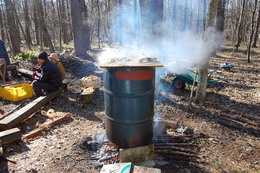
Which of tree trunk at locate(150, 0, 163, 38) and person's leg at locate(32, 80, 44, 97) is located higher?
tree trunk at locate(150, 0, 163, 38)

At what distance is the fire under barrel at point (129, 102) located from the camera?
2818mm

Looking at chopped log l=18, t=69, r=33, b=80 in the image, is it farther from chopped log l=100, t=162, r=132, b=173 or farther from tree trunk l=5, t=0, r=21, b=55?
chopped log l=100, t=162, r=132, b=173

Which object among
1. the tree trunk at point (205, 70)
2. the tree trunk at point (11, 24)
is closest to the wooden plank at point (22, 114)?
the tree trunk at point (205, 70)

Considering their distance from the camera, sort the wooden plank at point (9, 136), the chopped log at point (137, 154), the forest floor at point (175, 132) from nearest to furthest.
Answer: the chopped log at point (137, 154)
the forest floor at point (175, 132)
the wooden plank at point (9, 136)

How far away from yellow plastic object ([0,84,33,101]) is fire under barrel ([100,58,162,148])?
3937mm

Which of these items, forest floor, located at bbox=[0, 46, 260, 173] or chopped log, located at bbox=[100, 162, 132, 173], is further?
forest floor, located at bbox=[0, 46, 260, 173]

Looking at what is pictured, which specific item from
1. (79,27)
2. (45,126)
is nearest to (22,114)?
(45,126)

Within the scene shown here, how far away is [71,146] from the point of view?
357cm

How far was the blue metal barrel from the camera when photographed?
2.83 meters

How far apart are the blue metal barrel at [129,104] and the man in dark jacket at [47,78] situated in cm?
314

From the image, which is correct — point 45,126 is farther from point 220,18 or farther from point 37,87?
point 220,18

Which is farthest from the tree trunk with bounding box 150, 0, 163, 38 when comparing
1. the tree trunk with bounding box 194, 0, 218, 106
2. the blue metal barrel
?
the blue metal barrel

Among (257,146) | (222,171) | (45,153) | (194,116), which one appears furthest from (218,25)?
(45,153)

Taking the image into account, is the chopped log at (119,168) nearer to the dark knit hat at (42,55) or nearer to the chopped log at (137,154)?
the chopped log at (137,154)
